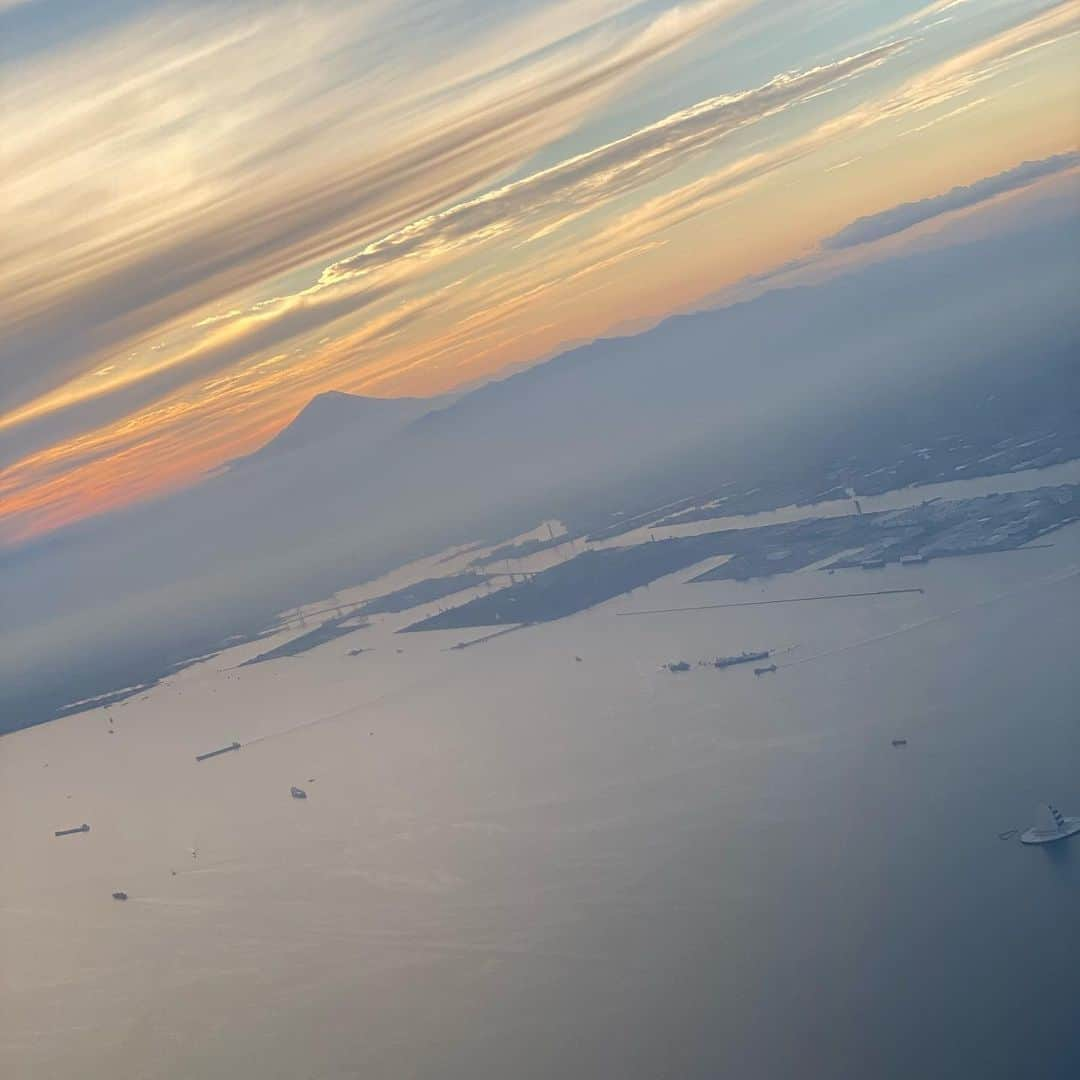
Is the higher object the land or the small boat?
the land

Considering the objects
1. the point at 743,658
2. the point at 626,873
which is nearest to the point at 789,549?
the point at 743,658

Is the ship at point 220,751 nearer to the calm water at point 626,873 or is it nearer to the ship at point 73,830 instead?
the calm water at point 626,873

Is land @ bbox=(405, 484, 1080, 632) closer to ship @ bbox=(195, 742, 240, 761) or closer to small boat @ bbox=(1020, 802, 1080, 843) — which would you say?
ship @ bbox=(195, 742, 240, 761)

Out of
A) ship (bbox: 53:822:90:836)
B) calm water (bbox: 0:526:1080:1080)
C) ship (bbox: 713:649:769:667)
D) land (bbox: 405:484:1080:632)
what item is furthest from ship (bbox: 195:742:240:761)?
ship (bbox: 713:649:769:667)

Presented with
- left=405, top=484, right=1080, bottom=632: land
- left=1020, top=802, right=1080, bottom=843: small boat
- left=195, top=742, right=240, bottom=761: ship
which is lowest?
left=1020, top=802, right=1080, bottom=843: small boat

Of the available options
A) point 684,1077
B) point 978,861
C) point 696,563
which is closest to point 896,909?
point 978,861

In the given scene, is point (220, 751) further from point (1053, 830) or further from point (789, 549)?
point (1053, 830)
